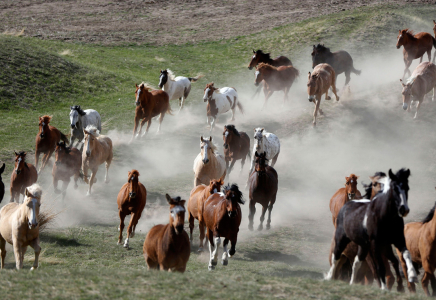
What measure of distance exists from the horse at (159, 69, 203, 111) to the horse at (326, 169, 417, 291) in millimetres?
17232

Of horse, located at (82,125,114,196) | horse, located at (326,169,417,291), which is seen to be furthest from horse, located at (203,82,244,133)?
horse, located at (326,169,417,291)

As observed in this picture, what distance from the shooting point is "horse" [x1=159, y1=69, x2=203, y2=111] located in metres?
24.2

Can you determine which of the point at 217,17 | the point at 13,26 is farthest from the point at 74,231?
the point at 217,17

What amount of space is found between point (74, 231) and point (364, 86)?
2016cm

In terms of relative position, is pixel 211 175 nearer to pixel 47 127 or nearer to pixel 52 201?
pixel 52 201

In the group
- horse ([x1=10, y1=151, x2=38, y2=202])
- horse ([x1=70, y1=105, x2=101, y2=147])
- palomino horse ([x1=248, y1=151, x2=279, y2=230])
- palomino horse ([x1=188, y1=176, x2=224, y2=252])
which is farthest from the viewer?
horse ([x1=70, y1=105, x2=101, y2=147])

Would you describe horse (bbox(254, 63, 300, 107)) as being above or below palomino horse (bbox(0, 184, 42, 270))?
above

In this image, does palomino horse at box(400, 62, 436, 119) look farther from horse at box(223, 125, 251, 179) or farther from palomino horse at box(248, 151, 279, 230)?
palomino horse at box(248, 151, 279, 230)

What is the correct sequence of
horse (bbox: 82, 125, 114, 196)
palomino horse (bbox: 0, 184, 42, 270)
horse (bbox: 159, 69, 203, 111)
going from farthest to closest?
horse (bbox: 159, 69, 203, 111), horse (bbox: 82, 125, 114, 196), palomino horse (bbox: 0, 184, 42, 270)

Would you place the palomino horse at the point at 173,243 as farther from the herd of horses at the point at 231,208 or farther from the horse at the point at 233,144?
the horse at the point at 233,144

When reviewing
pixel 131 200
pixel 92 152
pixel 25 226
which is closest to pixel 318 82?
pixel 92 152

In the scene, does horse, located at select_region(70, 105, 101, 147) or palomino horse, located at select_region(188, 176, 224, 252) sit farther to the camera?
horse, located at select_region(70, 105, 101, 147)

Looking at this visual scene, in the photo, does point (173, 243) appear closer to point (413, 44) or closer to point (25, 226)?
point (25, 226)

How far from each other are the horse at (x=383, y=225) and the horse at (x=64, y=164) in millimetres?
10241
